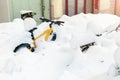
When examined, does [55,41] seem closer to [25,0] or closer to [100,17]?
[100,17]

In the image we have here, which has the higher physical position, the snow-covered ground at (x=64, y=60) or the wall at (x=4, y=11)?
the wall at (x=4, y=11)

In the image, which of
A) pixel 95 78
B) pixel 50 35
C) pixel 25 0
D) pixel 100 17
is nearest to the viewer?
pixel 95 78

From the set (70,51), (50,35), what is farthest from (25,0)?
(70,51)

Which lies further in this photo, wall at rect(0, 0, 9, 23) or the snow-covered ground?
wall at rect(0, 0, 9, 23)

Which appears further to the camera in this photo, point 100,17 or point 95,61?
point 100,17

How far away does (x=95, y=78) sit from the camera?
54.5 inches

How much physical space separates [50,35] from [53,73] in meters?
0.80

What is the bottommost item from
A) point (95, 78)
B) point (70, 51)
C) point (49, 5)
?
point (95, 78)

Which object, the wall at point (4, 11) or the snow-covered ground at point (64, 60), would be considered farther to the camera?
the wall at point (4, 11)

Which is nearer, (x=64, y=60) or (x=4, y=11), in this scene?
(x=64, y=60)

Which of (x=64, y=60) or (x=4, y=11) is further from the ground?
(x=4, y=11)

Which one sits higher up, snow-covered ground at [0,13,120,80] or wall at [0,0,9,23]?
wall at [0,0,9,23]

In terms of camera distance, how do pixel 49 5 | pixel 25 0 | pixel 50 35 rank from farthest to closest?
pixel 49 5 < pixel 25 0 < pixel 50 35

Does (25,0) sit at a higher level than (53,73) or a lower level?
higher
